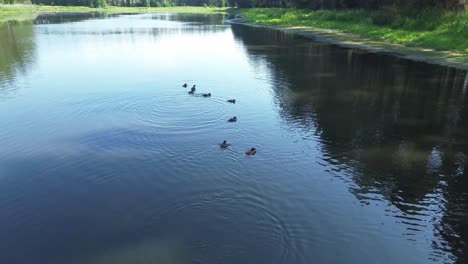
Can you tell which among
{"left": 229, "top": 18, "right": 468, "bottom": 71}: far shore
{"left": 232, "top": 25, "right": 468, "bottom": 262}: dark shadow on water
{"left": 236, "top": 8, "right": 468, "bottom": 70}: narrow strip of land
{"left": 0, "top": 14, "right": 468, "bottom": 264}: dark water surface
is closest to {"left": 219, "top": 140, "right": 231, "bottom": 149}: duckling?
{"left": 0, "top": 14, "right": 468, "bottom": 264}: dark water surface

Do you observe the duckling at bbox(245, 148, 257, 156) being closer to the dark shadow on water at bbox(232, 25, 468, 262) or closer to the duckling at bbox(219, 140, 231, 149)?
the duckling at bbox(219, 140, 231, 149)

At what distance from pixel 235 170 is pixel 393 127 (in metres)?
10.2

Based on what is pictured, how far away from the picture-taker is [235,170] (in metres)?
16.1

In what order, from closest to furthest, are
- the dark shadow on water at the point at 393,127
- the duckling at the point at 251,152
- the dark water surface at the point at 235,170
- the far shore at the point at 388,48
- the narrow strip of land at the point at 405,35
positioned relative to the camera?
the dark water surface at the point at 235,170, the dark shadow on water at the point at 393,127, the duckling at the point at 251,152, the far shore at the point at 388,48, the narrow strip of land at the point at 405,35

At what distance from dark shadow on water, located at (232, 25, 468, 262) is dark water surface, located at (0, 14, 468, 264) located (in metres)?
0.09

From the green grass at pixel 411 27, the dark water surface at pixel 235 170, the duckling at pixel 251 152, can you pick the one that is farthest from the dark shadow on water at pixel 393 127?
the green grass at pixel 411 27

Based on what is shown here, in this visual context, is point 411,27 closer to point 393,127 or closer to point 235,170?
point 393,127

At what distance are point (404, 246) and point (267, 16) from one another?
92.7m

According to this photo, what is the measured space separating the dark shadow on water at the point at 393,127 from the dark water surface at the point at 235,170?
9 cm

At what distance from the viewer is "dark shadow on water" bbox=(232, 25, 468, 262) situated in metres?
13.6

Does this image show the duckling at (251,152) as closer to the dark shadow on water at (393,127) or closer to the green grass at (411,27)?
the dark shadow on water at (393,127)

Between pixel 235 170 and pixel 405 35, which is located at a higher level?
pixel 405 35

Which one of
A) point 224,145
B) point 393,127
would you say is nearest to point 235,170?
point 224,145

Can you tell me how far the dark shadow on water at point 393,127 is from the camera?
13633 millimetres
